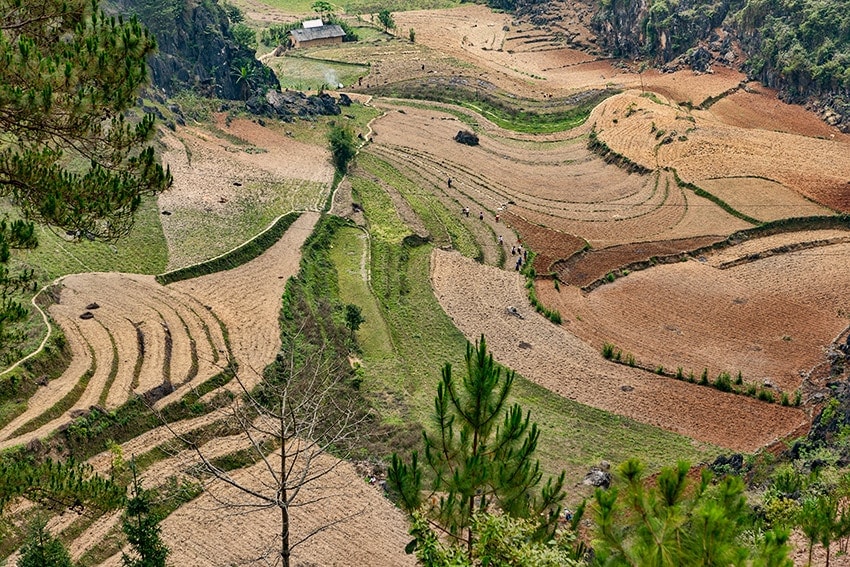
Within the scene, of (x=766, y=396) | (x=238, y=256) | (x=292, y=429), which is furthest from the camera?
(x=238, y=256)

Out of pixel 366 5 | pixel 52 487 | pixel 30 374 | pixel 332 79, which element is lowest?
pixel 30 374

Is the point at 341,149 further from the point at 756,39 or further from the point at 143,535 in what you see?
the point at 756,39

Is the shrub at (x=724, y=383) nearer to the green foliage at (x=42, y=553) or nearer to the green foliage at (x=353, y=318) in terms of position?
the green foliage at (x=353, y=318)

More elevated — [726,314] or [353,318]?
[353,318]

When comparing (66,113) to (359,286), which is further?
(359,286)

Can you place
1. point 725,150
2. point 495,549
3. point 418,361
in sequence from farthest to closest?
point 725,150
point 418,361
point 495,549

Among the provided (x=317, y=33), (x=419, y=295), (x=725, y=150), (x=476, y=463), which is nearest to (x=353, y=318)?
(x=419, y=295)
